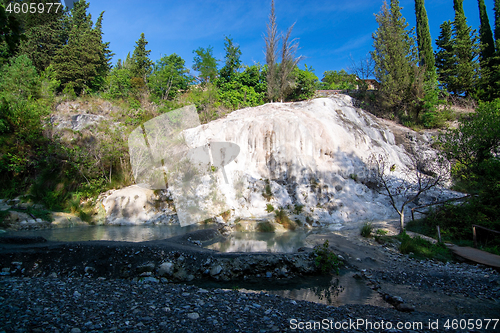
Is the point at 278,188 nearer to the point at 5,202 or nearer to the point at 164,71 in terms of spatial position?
the point at 5,202

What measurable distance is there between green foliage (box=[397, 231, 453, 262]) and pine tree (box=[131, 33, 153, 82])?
1027 inches

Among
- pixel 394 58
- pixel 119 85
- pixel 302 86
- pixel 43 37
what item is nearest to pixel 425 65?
pixel 394 58

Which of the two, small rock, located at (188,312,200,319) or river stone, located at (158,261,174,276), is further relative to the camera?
river stone, located at (158,261,174,276)

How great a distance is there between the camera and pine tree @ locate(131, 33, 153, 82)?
1022 inches

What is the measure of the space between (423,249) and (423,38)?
24.8 metres

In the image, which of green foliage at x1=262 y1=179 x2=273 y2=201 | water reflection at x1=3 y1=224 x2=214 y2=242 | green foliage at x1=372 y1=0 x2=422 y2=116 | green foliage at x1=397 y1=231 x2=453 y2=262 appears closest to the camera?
green foliage at x1=397 y1=231 x2=453 y2=262

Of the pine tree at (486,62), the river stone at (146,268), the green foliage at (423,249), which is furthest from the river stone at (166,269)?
the pine tree at (486,62)

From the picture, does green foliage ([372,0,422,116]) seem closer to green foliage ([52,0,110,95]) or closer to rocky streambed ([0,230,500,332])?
rocky streambed ([0,230,500,332])

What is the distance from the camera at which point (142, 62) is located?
26453mm

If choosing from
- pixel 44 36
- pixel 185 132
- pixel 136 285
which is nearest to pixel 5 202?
pixel 185 132

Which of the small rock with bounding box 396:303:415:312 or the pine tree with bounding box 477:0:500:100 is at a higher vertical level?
the pine tree with bounding box 477:0:500:100

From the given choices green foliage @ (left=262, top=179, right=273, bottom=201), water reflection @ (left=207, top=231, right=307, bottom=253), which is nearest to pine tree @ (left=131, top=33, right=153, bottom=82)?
green foliage @ (left=262, top=179, right=273, bottom=201)

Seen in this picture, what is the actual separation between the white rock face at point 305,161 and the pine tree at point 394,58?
432cm

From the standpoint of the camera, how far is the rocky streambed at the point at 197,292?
311 centimetres
